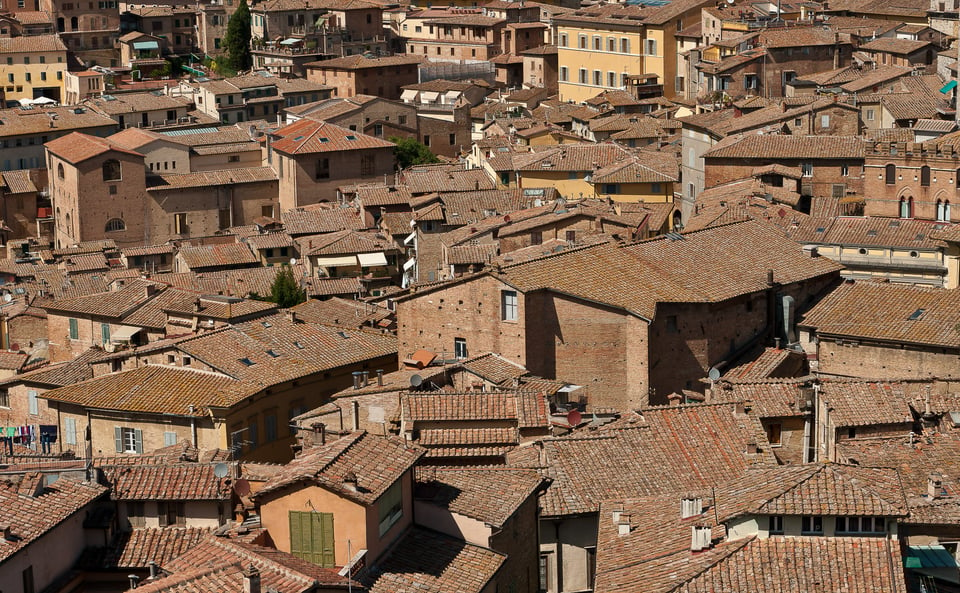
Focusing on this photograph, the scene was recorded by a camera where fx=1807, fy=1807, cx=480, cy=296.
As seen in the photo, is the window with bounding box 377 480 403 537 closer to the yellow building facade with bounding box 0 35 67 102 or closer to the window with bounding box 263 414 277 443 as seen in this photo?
the window with bounding box 263 414 277 443

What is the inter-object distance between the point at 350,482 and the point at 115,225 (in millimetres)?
55302

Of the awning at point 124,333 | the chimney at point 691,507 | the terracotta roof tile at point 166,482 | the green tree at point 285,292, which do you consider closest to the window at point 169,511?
the terracotta roof tile at point 166,482

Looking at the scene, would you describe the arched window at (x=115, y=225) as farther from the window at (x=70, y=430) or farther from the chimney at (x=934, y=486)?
the chimney at (x=934, y=486)

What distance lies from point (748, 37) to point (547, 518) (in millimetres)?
56013

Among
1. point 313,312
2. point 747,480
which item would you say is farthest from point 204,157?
point 747,480

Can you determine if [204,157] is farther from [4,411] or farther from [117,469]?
[117,469]

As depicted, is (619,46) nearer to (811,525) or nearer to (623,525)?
(623,525)

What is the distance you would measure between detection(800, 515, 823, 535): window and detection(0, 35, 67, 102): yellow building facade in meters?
95.0

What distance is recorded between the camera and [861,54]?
3221 inches

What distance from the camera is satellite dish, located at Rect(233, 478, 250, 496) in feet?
101

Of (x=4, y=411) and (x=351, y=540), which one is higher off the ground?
(x=351, y=540)

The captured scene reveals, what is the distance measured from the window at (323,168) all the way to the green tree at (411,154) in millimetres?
4572

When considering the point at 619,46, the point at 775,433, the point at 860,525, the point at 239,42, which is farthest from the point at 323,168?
the point at 860,525

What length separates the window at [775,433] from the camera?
37.1 m
